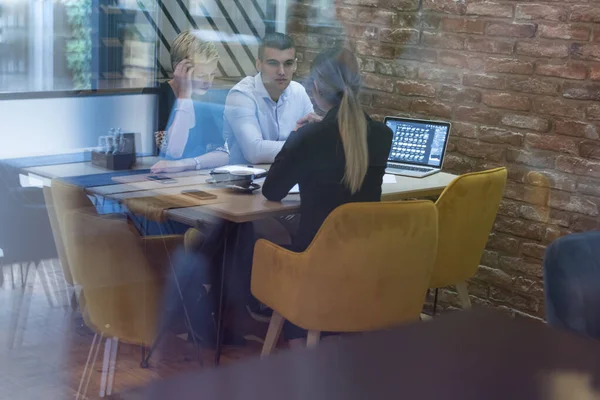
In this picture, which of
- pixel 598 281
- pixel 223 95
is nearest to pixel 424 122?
pixel 223 95

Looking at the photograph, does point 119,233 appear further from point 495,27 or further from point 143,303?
point 495,27

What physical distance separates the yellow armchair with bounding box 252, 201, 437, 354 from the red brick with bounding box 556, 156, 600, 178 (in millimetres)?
1012

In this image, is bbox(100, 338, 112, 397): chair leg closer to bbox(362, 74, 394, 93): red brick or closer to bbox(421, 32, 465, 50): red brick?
bbox(362, 74, 394, 93): red brick

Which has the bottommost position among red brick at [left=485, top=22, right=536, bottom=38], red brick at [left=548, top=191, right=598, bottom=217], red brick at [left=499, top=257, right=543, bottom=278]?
red brick at [left=499, top=257, right=543, bottom=278]

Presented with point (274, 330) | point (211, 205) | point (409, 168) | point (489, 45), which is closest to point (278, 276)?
point (274, 330)

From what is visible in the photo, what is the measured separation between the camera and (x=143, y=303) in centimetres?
283

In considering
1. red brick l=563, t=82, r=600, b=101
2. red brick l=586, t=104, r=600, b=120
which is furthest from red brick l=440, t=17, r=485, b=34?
red brick l=586, t=104, r=600, b=120

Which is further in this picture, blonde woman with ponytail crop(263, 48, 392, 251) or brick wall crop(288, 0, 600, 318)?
brick wall crop(288, 0, 600, 318)

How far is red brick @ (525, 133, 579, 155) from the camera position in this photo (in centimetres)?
343

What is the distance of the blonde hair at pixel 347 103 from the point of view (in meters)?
2.93

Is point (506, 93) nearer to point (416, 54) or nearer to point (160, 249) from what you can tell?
point (416, 54)

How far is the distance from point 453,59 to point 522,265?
93 centimetres

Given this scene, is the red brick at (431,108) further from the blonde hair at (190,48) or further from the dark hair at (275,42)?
the blonde hair at (190,48)

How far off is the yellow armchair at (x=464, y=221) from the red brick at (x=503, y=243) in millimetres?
475
